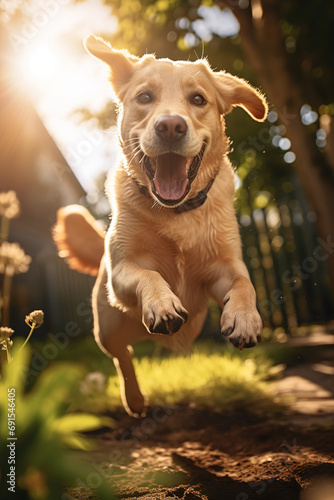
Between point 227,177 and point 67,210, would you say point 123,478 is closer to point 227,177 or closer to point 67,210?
point 227,177

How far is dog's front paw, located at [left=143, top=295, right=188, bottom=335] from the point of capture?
1.61m

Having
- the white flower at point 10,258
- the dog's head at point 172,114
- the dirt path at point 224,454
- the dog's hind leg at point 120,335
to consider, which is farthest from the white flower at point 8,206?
the dirt path at point 224,454

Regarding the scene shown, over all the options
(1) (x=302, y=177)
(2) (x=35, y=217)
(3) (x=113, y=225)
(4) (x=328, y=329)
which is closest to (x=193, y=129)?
(3) (x=113, y=225)

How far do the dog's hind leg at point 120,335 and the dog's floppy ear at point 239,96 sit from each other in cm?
122

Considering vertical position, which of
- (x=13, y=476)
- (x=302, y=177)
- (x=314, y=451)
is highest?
(x=302, y=177)

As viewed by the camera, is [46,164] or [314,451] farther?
[46,164]

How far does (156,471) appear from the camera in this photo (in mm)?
2117

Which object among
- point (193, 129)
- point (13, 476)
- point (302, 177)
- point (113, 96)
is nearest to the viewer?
point (13, 476)

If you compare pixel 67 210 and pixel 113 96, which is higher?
pixel 113 96

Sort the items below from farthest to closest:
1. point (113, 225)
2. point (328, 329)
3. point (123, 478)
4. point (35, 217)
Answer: point (35, 217), point (328, 329), point (113, 225), point (123, 478)

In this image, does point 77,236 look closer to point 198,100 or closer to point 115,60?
point 115,60

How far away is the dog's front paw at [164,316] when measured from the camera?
63.4 inches

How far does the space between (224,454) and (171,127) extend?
1812 mm

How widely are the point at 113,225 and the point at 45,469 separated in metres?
1.26
